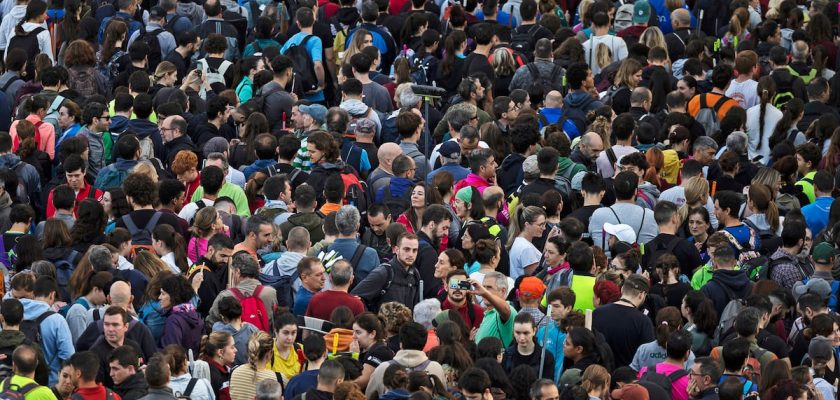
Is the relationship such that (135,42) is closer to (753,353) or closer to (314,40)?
(314,40)

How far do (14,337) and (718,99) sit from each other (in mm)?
9011

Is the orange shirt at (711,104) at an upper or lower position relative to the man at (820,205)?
lower

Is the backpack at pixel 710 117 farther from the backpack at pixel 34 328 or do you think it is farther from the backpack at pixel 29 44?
the backpack at pixel 34 328

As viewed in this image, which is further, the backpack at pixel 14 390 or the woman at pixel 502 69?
the woman at pixel 502 69

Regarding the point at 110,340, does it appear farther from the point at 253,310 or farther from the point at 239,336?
the point at 253,310

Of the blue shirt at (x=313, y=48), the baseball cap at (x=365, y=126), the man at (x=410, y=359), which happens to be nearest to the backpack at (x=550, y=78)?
the blue shirt at (x=313, y=48)

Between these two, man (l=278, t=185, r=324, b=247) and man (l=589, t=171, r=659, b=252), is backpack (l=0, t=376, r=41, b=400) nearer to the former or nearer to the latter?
man (l=278, t=185, r=324, b=247)

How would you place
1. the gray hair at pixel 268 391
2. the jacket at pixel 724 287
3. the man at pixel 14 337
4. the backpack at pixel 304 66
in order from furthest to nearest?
the backpack at pixel 304 66 → the jacket at pixel 724 287 → the man at pixel 14 337 → the gray hair at pixel 268 391

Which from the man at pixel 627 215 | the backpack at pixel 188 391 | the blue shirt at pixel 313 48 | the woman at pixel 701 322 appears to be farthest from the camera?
the blue shirt at pixel 313 48

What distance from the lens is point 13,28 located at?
21.9 meters

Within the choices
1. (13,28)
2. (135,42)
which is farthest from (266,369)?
(13,28)

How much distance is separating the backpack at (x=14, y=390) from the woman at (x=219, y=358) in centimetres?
138

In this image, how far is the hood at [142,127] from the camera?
1775 centimetres

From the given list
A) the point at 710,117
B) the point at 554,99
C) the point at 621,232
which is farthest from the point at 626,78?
the point at 621,232
